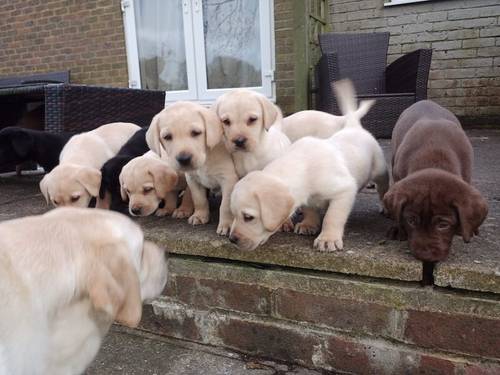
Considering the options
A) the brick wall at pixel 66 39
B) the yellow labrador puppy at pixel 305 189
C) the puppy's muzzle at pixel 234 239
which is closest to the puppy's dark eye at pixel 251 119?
the yellow labrador puppy at pixel 305 189

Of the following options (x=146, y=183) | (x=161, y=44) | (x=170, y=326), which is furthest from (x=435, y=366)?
(x=161, y=44)

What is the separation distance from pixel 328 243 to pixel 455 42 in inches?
244

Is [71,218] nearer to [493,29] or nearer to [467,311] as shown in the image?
[467,311]

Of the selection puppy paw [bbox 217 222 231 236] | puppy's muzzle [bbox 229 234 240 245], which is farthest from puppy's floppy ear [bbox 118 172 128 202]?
puppy's muzzle [bbox 229 234 240 245]

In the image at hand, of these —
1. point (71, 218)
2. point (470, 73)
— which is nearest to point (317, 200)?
point (71, 218)

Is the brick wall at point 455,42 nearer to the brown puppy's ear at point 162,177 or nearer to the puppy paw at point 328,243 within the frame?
the brown puppy's ear at point 162,177

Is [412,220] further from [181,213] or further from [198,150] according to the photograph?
[181,213]

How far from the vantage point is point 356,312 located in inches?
73.2

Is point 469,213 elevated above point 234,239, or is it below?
above

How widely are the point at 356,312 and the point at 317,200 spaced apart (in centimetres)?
67

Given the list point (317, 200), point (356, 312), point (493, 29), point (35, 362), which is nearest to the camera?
point (35, 362)

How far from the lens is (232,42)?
7.32 m

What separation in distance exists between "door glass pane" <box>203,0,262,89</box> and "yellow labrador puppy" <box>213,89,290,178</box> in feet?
15.7

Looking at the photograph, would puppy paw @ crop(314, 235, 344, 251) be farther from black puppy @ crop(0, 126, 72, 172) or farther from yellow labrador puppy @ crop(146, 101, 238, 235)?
black puppy @ crop(0, 126, 72, 172)
